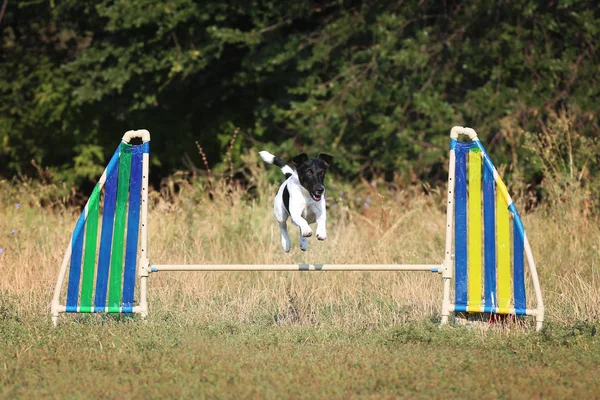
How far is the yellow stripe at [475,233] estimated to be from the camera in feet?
22.1

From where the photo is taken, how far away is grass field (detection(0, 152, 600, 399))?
5.25m

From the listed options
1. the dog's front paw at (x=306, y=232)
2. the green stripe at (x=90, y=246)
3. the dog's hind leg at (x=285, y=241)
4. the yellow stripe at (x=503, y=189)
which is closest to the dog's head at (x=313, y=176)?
the dog's front paw at (x=306, y=232)

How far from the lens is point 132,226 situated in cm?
689

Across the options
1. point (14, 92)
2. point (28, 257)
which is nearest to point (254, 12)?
point (14, 92)

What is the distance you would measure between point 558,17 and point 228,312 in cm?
754

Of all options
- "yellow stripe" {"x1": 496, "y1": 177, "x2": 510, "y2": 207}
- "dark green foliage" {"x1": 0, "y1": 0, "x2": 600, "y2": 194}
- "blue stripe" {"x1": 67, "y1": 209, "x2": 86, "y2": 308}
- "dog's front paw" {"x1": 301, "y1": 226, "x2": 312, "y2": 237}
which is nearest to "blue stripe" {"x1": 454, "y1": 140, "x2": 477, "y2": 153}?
"yellow stripe" {"x1": 496, "y1": 177, "x2": 510, "y2": 207}

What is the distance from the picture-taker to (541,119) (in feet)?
41.0

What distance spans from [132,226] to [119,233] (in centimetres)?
12

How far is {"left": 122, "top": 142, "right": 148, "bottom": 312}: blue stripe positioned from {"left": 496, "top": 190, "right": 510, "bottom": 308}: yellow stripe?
8.79 ft

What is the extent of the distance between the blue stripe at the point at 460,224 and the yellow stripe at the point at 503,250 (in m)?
0.25

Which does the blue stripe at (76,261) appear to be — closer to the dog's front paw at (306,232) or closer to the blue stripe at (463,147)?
the dog's front paw at (306,232)

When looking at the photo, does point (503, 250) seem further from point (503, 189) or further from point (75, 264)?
point (75, 264)

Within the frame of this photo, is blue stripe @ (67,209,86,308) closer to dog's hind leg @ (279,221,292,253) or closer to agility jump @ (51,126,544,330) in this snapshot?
agility jump @ (51,126,544,330)

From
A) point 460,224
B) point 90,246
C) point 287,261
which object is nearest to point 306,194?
point 460,224
